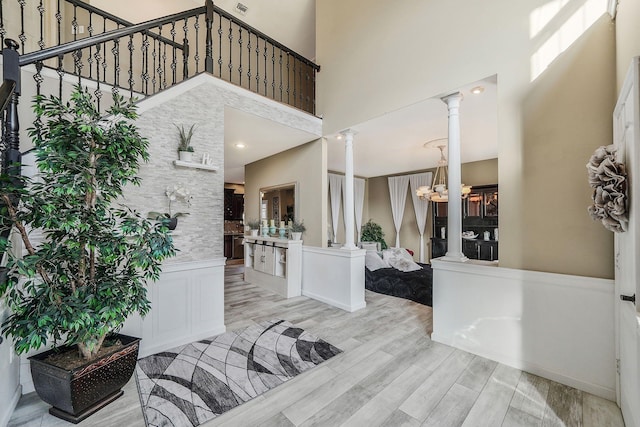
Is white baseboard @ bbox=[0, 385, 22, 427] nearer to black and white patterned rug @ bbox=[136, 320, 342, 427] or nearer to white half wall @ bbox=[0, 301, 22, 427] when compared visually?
white half wall @ bbox=[0, 301, 22, 427]

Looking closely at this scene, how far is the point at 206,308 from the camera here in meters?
2.95

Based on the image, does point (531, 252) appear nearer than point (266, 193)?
Yes

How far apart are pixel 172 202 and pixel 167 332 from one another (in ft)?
4.41

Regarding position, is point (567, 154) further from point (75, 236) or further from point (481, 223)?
point (481, 223)

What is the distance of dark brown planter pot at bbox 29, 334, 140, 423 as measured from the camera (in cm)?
166

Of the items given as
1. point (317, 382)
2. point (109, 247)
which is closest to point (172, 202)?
point (109, 247)

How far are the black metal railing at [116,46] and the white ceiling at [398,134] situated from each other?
0.63m

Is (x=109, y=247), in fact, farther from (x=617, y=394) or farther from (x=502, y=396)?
(x=617, y=394)

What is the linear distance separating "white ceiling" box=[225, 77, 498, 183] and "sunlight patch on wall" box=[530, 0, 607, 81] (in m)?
0.40

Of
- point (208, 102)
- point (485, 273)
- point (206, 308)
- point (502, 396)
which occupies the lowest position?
point (502, 396)

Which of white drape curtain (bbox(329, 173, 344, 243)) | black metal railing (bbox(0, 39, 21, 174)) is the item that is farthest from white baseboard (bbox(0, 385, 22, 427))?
white drape curtain (bbox(329, 173, 344, 243))

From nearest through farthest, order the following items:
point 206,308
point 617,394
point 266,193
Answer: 1. point 617,394
2. point 206,308
3. point 266,193

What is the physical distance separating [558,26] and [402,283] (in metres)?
3.61

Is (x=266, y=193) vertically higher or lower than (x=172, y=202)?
higher
